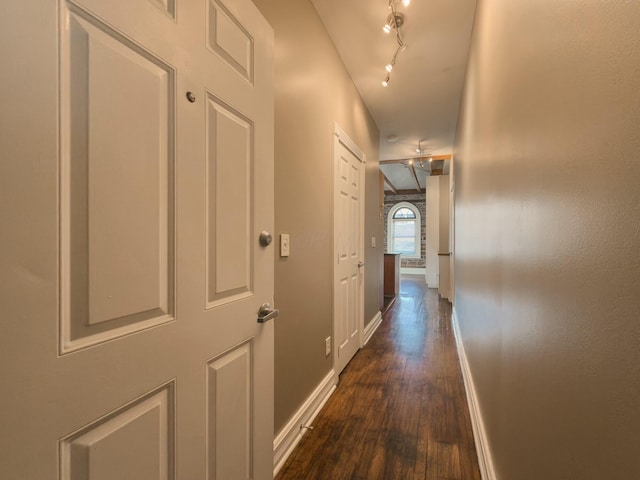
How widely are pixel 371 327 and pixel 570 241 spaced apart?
3.45m

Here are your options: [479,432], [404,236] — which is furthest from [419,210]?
[479,432]

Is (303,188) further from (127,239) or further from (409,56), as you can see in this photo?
(409,56)

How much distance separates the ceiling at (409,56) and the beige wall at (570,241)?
3.57 feet

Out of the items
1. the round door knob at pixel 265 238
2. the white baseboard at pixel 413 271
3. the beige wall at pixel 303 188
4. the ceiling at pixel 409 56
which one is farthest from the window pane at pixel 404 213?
the round door knob at pixel 265 238

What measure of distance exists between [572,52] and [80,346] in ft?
3.69

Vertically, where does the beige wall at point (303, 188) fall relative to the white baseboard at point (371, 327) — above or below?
above

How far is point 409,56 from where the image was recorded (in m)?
2.72

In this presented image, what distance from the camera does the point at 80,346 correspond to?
2.06 feet

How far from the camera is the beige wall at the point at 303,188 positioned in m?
1.75

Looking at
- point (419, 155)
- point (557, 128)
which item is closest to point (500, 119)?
point (557, 128)

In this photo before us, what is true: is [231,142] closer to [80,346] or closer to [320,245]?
[80,346]

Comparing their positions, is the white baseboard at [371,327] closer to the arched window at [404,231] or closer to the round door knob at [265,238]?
the round door knob at [265,238]

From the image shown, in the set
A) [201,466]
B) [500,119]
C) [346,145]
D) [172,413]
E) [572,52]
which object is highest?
[346,145]

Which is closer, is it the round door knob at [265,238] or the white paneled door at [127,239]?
the white paneled door at [127,239]
